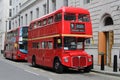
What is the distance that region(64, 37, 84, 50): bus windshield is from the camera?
2122cm

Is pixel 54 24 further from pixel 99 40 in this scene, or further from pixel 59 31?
pixel 99 40

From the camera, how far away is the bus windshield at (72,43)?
21219 millimetres

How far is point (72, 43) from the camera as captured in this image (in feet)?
70.3

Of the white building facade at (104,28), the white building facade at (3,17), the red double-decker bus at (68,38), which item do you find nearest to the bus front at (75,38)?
the red double-decker bus at (68,38)

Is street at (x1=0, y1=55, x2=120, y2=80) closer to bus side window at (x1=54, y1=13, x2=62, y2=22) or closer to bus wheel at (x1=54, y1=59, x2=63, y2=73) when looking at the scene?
bus wheel at (x1=54, y1=59, x2=63, y2=73)

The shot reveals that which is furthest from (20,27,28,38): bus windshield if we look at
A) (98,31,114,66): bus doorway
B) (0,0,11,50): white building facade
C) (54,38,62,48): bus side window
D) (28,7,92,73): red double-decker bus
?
(0,0,11,50): white building facade

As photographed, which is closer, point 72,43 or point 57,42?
point 72,43

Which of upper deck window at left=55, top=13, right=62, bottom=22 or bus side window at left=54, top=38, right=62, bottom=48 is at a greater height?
upper deck window at left=55, top=13, right=62, bottom=22

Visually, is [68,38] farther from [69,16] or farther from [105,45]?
[105,45]

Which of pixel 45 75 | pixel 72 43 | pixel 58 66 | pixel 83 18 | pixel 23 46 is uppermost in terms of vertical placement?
pixel 83 18

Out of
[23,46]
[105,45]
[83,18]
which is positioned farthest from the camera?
[23,46]

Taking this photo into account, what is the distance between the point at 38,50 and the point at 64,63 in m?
5.94

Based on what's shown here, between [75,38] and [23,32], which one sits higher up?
[23,32]

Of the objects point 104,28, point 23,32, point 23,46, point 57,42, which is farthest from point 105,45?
point 23,46
